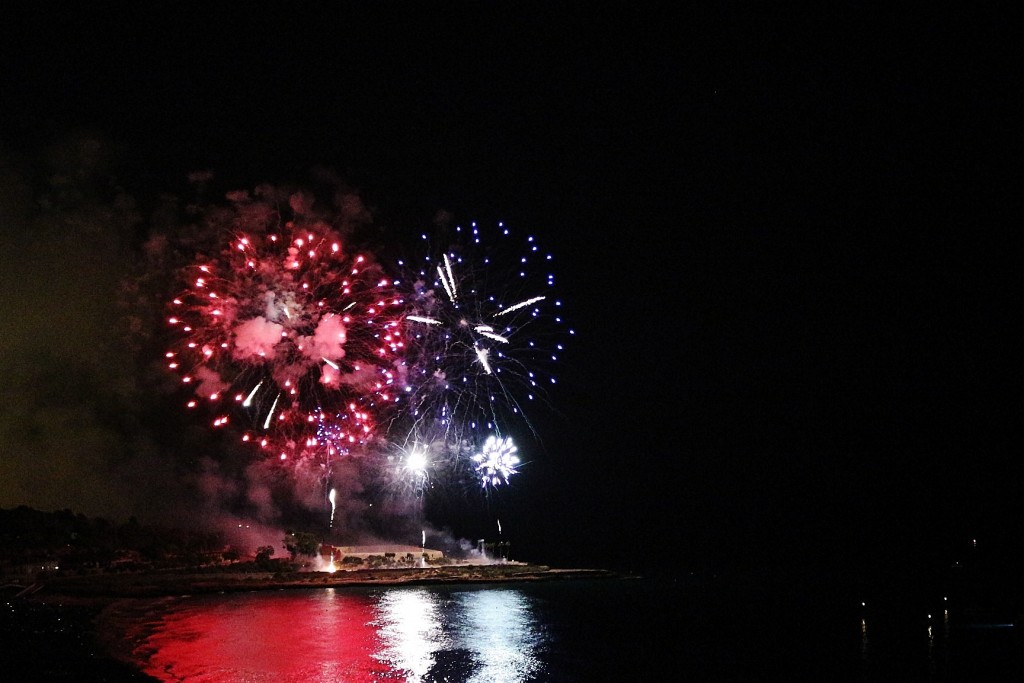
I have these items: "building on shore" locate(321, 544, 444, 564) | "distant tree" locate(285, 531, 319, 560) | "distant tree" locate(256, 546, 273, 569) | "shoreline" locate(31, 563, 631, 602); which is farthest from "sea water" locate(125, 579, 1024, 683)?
"building on shore" locate(321, 544, 444, 564)

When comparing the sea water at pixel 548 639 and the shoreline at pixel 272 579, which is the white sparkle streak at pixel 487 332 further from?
the shoreline at pixel 272 579

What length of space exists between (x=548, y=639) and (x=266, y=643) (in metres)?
7.33

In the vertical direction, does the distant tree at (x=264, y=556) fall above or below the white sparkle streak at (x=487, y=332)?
below

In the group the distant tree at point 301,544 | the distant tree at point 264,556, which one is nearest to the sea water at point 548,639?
the distant tree at point 264,556

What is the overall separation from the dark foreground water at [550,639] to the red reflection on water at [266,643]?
0.16 feet

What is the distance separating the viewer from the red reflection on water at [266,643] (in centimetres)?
1588

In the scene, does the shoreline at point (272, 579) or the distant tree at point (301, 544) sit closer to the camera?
the shoreline at point (272, 579)

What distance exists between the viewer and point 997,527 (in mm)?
66125

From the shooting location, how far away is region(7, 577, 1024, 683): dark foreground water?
56.0 ft

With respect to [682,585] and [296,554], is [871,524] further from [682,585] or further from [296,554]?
[296,554]

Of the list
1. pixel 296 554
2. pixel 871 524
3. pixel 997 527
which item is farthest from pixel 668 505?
pixel 296 554

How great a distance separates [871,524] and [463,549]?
47.7 m

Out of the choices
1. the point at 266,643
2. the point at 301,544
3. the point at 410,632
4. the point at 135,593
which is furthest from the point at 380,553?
the point at 266,643

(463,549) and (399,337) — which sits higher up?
(399,337)
